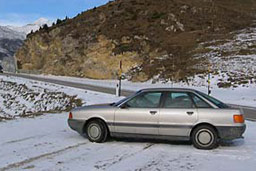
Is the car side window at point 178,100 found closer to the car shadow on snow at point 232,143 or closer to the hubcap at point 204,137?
the hubcap at point 204,137

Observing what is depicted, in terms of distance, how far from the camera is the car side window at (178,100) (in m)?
7.80

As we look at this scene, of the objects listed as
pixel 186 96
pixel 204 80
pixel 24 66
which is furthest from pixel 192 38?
pixel 186 96

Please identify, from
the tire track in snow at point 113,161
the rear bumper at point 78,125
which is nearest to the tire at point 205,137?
the tire track in snow at point 113,161

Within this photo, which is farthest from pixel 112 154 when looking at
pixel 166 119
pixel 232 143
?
pixel 232 143

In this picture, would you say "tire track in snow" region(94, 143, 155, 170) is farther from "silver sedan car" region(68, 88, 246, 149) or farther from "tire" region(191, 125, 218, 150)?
"tire" region(191, 125, 218, 150)

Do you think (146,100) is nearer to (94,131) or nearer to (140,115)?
(140,115)

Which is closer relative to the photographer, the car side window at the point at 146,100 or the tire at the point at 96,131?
the car side window at the point at 146,100

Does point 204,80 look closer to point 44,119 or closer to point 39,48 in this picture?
point 44,119

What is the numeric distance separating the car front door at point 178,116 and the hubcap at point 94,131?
1.55 meters

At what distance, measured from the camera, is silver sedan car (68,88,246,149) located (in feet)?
24.6

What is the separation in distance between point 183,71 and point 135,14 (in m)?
22.0

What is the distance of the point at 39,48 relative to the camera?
2192 inches

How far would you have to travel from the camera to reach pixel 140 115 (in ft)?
25.8

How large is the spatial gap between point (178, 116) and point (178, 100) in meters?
0.42
